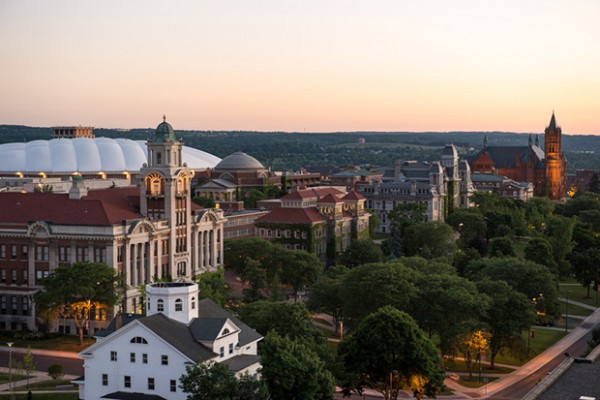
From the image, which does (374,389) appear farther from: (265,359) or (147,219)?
(147,219)

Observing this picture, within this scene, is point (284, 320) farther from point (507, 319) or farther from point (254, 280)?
point (254, 280)

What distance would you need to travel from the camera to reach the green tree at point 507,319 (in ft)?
298

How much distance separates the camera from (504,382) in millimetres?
85812

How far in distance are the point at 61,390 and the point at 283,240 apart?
238 ft

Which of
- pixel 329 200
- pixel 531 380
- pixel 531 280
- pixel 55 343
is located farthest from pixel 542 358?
pixel 329 200

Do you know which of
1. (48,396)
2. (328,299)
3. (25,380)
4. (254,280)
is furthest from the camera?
(254,280)

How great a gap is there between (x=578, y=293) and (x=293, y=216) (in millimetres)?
44272

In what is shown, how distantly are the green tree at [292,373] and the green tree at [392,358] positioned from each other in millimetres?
7433

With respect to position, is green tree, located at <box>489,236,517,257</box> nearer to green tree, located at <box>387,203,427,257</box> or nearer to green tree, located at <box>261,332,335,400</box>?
green tree, located at <box>387,203,427,257</box>

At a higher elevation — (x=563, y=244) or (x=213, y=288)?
(x=213, y=288)

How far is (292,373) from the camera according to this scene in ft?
208

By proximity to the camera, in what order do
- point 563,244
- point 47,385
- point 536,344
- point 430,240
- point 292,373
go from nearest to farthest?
point 292,373 → point 47,385 → point 536,344 → point 430,240 → point 563,244

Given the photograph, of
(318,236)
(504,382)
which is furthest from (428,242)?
(504,382)

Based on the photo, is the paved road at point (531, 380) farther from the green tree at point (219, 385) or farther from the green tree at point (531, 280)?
the green tree at point (219, 385)
